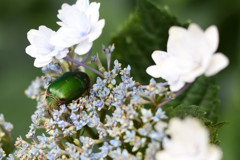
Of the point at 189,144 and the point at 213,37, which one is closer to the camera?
the point at 189,144

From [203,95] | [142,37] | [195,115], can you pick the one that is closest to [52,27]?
[142,37]

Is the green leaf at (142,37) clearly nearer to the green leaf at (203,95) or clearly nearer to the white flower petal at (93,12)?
the green leaf at (203,95)

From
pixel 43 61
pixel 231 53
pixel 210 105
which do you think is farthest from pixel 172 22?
pixel 231 53

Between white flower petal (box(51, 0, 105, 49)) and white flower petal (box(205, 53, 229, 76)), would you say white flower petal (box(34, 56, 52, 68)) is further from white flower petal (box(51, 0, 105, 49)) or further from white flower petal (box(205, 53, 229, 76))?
white flower petal (box(205, 53, 229, 76))

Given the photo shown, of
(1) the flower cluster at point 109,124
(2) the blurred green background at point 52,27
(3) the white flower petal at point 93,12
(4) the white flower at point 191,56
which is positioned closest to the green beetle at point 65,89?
(1) the flower cluster at point 109,124

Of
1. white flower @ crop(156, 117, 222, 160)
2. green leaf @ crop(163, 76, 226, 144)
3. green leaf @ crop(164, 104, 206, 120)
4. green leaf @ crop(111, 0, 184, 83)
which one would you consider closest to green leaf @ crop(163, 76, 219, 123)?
green leaf @ crop(163, 76, 226, 144)

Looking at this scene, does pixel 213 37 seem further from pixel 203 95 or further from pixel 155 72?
pixel 203 95
